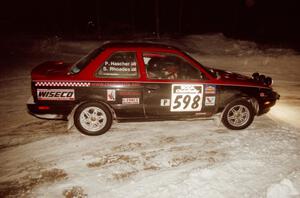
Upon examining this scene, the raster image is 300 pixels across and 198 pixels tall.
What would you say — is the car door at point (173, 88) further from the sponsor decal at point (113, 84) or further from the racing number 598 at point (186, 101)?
the sponsor decal at point (113, 84)

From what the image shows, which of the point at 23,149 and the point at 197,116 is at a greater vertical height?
the point at 197,116

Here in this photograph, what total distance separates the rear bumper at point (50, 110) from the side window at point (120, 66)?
90cm

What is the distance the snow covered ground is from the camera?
4312mm

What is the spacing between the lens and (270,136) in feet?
20.2

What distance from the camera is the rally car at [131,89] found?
5547mm

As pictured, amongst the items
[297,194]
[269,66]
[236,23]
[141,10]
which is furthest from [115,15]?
[297,194]

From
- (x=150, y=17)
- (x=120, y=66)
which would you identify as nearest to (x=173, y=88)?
(x=120, y=66)

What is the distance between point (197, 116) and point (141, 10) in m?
41.7

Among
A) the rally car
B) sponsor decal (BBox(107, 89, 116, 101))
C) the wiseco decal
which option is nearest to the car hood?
the rally car

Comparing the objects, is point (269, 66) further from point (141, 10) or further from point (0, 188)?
point (141, 10)

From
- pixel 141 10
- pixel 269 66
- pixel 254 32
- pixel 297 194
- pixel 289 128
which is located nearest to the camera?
pixel 297 194

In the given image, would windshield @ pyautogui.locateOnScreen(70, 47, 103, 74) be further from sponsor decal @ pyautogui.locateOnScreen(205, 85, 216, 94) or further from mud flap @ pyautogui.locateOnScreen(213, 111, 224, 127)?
mud flap @ pyautogui.locateOnScreen(213, 111, 224, 127)

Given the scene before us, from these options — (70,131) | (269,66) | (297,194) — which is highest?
(269,66)

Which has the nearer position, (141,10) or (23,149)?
(23,149)
